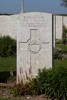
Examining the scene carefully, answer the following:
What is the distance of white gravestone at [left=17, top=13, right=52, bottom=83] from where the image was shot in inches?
295

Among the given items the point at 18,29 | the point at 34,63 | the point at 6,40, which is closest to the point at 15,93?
the point at 34,63

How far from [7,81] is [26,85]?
3.31 ft

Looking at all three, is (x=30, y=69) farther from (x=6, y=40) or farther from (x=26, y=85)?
(x=6, y=40)

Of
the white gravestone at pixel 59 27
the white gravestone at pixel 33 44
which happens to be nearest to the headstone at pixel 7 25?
the white gravestone at pixel 59 27

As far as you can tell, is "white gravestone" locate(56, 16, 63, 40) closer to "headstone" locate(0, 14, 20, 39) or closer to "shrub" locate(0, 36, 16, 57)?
"headstone" locate(0, 14, 20, 39)

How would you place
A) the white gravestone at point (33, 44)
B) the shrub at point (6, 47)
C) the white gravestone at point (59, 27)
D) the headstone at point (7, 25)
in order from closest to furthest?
the white gravestone at point (33, 44)
the shrub at point (6, 47)
the headstone at point (7, 25)
the white gravestone at point (59, 27)

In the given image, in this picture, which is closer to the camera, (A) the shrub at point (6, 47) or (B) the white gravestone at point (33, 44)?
(B) the white gravestone at point (33, 44)

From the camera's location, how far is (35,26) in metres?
7.54

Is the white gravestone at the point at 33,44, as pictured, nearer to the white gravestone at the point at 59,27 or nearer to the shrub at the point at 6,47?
the shrub at the point at 6,47

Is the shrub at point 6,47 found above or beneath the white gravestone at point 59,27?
beneath

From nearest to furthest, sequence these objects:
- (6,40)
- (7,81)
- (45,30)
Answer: (45,30), (7,81), (6,40)

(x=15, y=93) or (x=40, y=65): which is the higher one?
(x=40, y=65)

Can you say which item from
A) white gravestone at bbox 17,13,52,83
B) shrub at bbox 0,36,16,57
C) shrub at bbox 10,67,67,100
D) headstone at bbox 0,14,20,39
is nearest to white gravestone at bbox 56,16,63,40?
headstone at bbox 0,14,20,39

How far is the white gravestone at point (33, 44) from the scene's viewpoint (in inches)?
295
